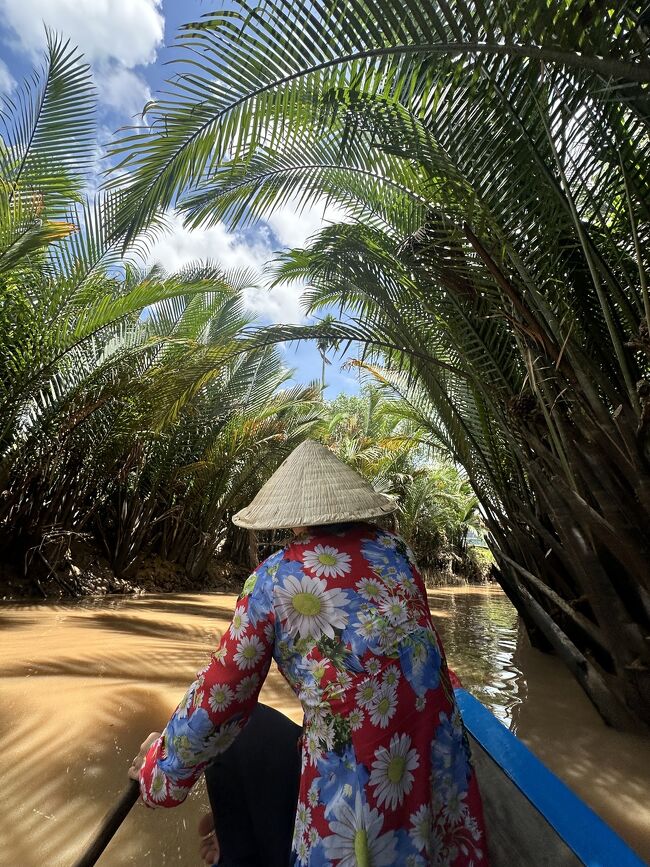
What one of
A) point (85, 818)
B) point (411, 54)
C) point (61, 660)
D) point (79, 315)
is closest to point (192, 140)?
point (411, 54)

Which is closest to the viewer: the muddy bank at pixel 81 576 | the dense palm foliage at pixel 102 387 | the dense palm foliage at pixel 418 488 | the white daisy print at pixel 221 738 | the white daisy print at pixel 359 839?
the white daisy print at pixel 359 839

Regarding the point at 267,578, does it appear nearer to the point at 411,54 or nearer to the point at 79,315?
the point at 411,54

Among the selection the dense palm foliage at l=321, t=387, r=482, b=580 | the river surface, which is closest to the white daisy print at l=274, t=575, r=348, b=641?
the river surface

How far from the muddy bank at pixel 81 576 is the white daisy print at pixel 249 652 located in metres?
5.82

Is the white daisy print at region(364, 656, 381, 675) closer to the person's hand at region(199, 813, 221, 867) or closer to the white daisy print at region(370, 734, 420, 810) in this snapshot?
the white daisy print at region(370, 734, 420, 810)

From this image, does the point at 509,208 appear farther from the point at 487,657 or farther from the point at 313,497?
the point at 487,657

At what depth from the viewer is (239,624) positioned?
0.97 meters

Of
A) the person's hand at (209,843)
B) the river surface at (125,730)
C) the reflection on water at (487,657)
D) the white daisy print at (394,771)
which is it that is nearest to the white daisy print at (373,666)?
the white daisy print at (394,771)

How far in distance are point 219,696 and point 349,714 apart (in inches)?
9.1

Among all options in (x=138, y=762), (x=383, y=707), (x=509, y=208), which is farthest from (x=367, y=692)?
(x=509, y=208)

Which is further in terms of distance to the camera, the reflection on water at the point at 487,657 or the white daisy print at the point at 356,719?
the reflection on water at the point at 487,657

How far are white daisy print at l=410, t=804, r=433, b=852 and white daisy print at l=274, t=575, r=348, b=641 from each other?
33cm

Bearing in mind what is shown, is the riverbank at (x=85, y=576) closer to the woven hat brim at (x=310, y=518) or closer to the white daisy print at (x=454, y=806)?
→ the woven hat brim at (x=310, y=518)

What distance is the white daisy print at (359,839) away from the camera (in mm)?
868
